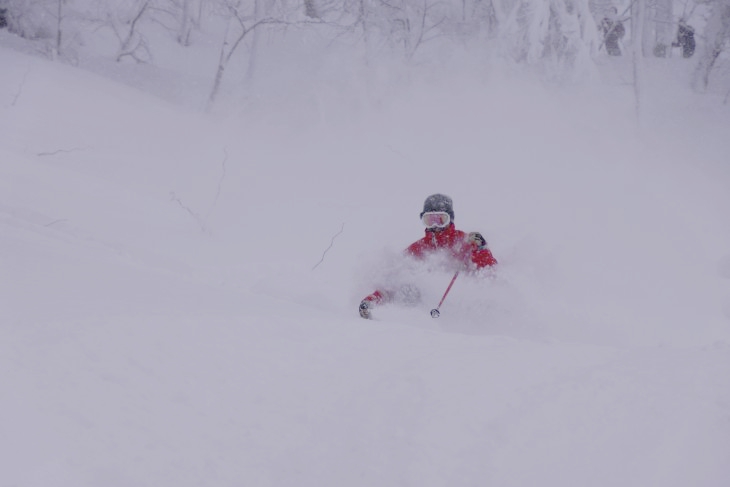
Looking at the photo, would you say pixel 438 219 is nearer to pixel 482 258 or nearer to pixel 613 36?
pixel 482 258

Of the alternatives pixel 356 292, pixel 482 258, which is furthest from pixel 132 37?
pixel 482 258

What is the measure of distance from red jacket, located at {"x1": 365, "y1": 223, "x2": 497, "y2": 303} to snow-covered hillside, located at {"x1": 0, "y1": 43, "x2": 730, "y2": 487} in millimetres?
233

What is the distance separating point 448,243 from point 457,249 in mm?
105

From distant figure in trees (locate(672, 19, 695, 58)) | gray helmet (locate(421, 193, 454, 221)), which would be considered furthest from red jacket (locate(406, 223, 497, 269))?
distant figure in trees (locate(672, 19, 695, 58))

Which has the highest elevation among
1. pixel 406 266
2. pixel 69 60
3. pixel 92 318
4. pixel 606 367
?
pixel 606 367

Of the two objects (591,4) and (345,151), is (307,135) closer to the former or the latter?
(345,151)

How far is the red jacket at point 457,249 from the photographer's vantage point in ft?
18.6

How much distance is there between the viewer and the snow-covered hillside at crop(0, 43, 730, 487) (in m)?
1.79

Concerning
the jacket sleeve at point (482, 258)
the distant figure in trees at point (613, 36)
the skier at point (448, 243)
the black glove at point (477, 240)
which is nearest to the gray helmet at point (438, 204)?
the skier at point (448, 243)

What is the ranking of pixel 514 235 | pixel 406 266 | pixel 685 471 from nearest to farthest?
pixel 685 471 < pixel 406 266 < pixel 514 235

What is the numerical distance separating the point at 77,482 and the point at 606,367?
192 cm

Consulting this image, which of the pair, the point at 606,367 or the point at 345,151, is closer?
the point at 606,367

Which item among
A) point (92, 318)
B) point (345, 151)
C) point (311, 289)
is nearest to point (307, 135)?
point (345, 151)

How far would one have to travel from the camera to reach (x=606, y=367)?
7.89 feet
